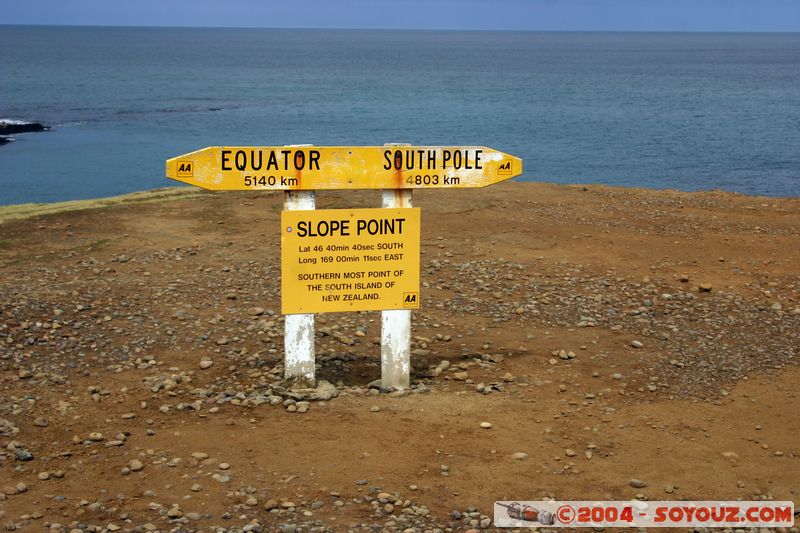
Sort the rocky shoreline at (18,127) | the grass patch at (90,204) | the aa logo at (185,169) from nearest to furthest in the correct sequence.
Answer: the aa logo at (185,169)
the grass patch at (90,204)
the rocky shoreline at (18,127)

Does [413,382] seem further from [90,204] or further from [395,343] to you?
[90,204]

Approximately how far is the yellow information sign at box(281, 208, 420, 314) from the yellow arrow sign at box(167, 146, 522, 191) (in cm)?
30

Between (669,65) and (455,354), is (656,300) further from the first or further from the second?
(669,65)

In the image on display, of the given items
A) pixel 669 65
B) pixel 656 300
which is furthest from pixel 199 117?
pixel 669 65

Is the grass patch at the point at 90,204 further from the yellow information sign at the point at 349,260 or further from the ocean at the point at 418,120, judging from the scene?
the ocean at the point at 418,120

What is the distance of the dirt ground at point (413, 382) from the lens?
698 centimetres

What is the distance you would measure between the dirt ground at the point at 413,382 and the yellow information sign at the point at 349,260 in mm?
832

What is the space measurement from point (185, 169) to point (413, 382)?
2.89 metres

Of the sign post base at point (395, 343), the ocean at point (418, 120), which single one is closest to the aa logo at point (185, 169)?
the sign post base at point (395, 343)

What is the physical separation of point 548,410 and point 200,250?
6.61 meters

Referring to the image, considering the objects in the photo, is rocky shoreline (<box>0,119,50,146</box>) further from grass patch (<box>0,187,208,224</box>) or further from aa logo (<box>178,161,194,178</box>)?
aa logo (<box>178,161,194,178</box>)

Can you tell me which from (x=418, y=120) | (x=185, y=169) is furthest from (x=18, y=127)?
(x=185, y=169)

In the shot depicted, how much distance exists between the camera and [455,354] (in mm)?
9875

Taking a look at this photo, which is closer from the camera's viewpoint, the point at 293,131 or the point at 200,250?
the point at 200,250
